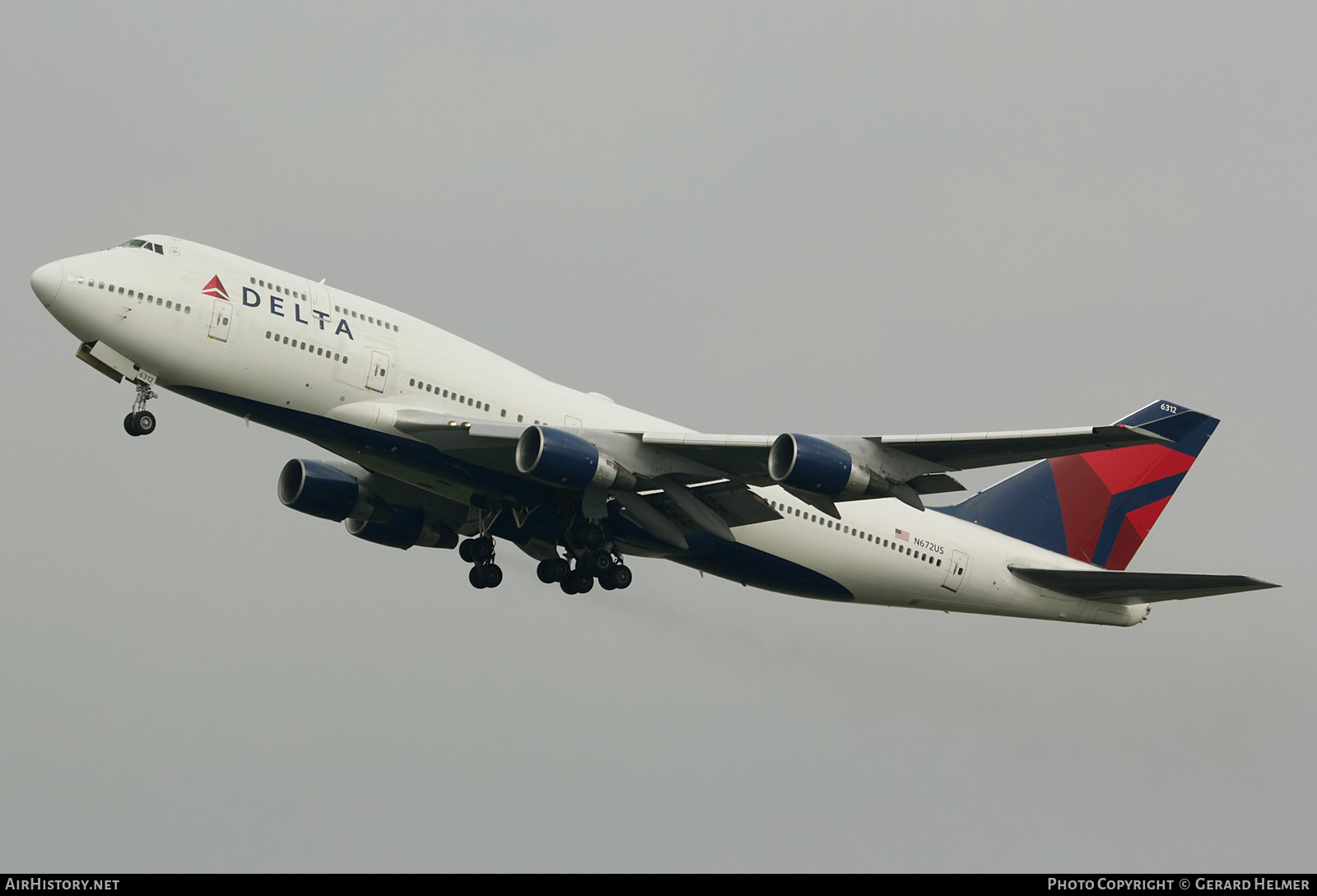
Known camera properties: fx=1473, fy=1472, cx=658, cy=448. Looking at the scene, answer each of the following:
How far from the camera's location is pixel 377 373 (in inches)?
1225

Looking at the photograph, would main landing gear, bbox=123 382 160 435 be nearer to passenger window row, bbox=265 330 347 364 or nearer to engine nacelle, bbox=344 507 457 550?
passenger window row, bbox=265 330 347 364

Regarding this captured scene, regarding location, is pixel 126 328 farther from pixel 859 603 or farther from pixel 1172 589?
pixel 1172 589

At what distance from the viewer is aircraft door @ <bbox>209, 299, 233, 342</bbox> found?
29.9 metres

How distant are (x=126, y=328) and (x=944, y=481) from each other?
1705 cm

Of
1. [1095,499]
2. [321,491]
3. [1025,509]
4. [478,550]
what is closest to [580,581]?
[478,550]

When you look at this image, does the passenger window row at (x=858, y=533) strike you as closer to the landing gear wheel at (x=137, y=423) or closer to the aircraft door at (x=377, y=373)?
the aircraft door at (x=377, y=373)

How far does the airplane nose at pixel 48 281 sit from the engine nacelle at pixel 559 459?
9684mm

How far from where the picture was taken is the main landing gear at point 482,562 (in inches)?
1468

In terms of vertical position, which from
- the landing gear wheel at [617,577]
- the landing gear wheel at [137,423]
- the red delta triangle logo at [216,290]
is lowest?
the landing gear wheel at [617,577]

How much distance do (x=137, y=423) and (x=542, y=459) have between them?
27.7ft

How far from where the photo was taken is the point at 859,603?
37.9m

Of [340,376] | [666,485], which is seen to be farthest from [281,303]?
[666,485]

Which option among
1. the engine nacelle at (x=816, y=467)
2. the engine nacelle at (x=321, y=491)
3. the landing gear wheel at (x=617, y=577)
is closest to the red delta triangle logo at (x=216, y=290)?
the engine nacelle at (x=321, y=491)
